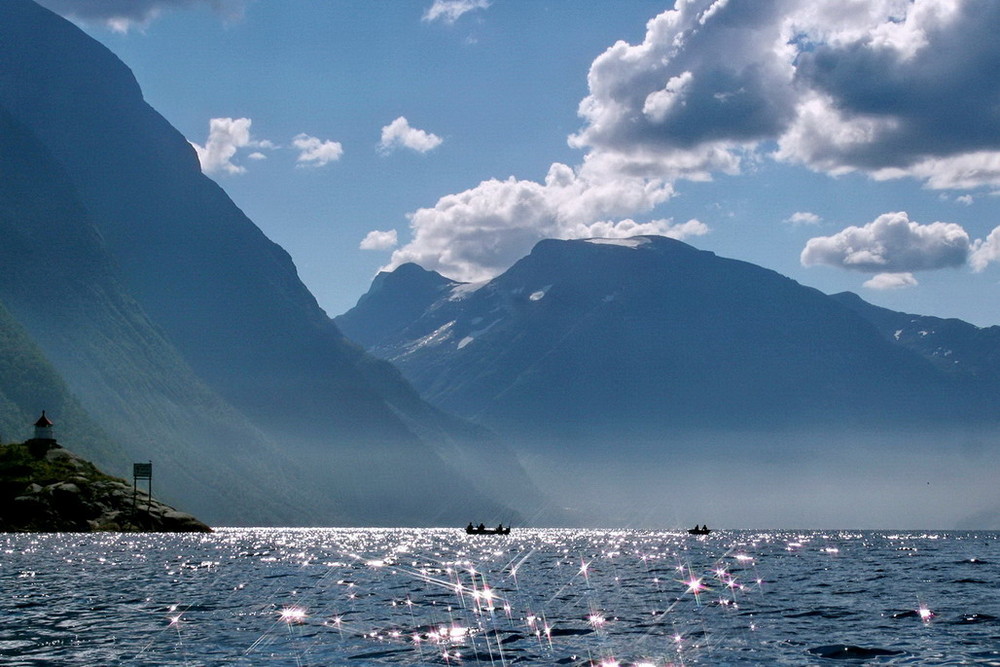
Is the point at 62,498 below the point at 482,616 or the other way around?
the other way around

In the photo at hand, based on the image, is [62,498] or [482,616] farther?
[62,498]

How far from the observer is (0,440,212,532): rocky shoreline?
16175cm

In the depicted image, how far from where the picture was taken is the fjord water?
37062mm

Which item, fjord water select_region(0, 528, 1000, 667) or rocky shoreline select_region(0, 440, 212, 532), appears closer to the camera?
fjord water select_region(0, 528, 1000, 667)

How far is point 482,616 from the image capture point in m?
51.1

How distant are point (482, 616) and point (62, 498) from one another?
449 ft

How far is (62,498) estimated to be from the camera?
16600cm

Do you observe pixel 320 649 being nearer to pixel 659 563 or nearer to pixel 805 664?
pixel 805 664

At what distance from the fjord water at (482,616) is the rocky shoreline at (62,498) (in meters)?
76.1

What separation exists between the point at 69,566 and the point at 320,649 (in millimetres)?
55592

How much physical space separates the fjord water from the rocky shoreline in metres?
76.1

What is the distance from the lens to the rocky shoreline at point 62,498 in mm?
161750

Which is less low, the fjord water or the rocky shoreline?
the rocky shoreline

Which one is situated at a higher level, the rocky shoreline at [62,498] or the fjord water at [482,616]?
the rocky shoreline at [62,498]
